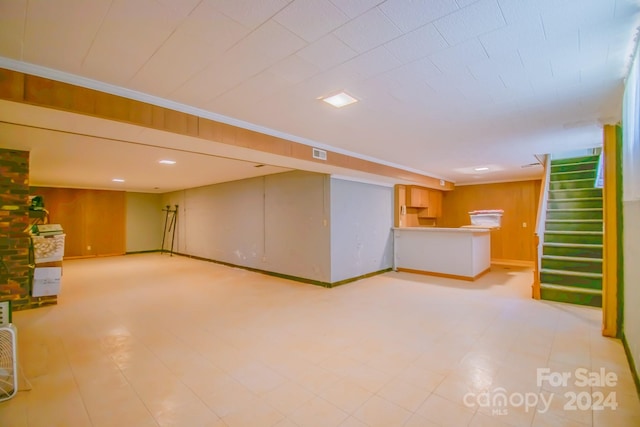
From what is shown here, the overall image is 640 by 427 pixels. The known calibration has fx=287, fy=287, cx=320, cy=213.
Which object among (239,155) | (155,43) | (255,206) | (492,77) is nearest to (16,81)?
(155,43)

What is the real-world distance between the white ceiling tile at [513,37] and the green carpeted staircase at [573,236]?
12.8 ft

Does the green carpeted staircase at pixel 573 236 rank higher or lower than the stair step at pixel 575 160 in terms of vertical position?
lower

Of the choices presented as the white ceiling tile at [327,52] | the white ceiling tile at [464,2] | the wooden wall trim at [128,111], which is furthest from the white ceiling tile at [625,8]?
the wooden wall trim at [128,111]

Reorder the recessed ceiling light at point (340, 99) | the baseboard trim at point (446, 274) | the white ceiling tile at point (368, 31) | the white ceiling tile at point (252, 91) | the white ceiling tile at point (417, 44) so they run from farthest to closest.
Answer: the baseboard trim at point (446, 274)
the recessed ceiling light at point (340, 99)
the white ceiling tile at point (252, 91)
the white ceiling tile at point (417, 44)
the white ceiling tile at point (368, 31)

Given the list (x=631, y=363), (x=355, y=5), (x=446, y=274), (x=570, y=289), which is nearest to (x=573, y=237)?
(x=570, y=289)

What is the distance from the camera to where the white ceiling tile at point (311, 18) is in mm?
1505

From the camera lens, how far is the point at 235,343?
9.86 feet

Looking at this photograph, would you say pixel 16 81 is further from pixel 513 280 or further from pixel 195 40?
pixel 513 280

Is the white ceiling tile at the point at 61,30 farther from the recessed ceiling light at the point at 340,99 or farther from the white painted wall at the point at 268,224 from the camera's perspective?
the white painted wall at the point at 268,224

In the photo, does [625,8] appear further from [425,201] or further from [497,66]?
[425,201]

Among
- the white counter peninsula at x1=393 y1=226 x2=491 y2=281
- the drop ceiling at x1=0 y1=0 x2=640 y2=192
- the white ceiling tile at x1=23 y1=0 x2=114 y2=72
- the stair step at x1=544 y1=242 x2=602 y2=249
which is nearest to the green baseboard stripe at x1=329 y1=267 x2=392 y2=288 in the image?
the white counter peninsula at x1=393 y1=226 x2=491 y2=281

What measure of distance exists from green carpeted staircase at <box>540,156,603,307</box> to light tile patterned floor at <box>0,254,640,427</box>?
382 mm

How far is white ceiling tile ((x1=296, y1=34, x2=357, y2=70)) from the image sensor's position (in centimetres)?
182

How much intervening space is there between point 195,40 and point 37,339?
3583 millimetres
